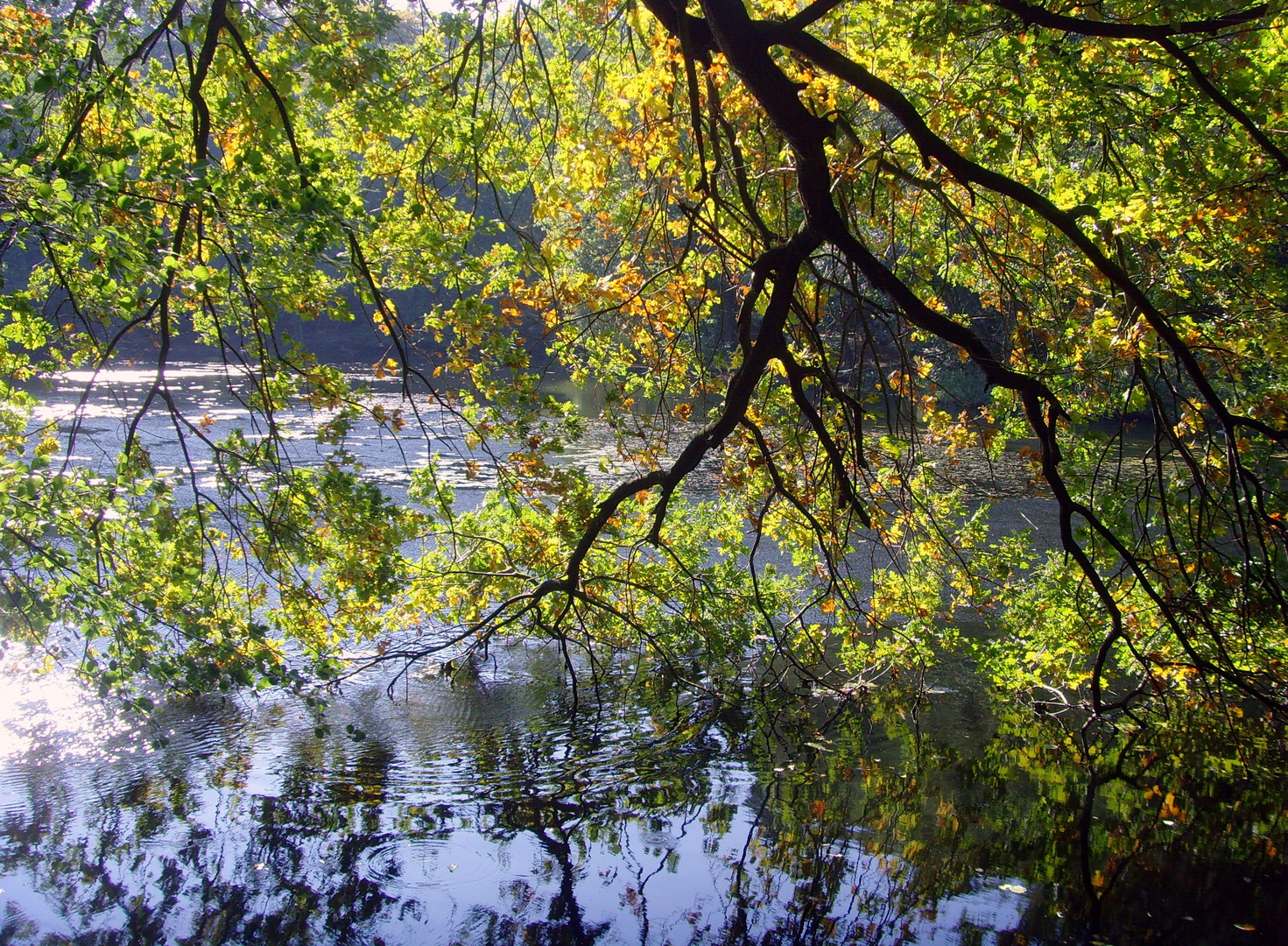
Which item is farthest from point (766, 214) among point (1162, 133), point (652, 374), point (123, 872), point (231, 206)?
point (123, 872)

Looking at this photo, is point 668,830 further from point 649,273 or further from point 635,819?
point 649,273

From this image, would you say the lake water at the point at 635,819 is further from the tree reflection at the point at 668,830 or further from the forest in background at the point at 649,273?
the forest in background at the point at 649,273

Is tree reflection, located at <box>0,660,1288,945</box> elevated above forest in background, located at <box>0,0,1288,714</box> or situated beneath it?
situated beneath

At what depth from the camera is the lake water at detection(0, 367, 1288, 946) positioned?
5.12 meters

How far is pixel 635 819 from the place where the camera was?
6.25m

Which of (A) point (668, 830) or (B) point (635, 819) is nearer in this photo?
(A) point (668, 830)

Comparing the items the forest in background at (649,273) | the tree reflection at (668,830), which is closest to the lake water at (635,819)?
the tree reflection at (668,830)

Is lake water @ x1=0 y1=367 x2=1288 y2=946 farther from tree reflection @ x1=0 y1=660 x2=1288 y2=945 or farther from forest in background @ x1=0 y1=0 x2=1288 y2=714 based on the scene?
forest in background @ x1=0 y1=0 x2=1288 y2=714

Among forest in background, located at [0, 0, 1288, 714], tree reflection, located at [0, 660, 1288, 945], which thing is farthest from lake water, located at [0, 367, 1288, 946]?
forest in background, located at [0, 0, 1288, 714]

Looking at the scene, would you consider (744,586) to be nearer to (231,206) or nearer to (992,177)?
(992,177)

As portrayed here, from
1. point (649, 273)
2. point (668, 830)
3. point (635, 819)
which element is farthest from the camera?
point (649, 273)

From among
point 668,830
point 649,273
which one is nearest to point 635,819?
point 668,830

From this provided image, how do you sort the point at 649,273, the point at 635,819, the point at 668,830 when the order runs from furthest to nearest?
1. the point at 649,273
2. the point at 635,819
3. the point at 668,830

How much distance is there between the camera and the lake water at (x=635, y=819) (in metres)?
5.12
